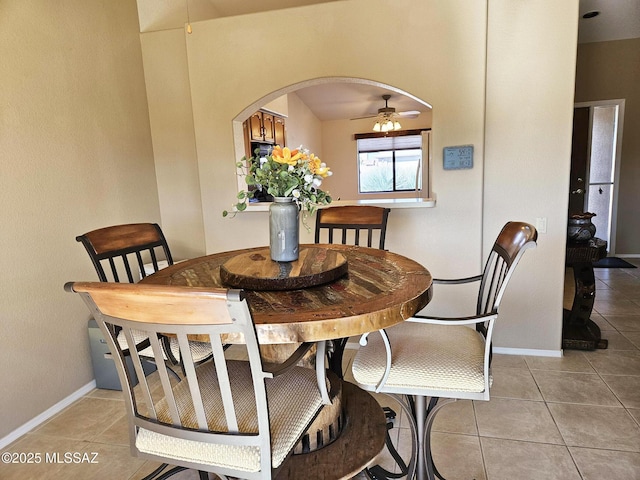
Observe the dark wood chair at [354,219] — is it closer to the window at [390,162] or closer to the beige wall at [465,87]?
the beige wall at [465,87]

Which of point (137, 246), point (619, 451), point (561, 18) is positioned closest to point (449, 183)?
point (561, 18)

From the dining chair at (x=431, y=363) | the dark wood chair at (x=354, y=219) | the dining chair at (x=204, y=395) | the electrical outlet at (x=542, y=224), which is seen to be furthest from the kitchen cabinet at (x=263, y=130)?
the dining chair at (x=204, y=395)

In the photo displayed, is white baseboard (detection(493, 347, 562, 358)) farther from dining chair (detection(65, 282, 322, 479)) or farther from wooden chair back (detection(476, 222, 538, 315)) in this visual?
dining chair (detection(65, 282, 322, 479))

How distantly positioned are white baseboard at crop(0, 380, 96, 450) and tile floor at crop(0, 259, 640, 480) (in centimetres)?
4

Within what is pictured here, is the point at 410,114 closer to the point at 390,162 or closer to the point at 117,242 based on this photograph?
the point at 390,162

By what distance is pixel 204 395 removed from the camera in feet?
4.07

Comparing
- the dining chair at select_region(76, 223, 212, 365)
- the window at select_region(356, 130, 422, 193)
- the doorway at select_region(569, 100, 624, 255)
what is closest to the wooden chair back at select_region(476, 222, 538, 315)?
the dining chair at select_region(76, 223, 212, 365)

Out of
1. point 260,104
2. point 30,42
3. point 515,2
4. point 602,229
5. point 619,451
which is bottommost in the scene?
point 619,451

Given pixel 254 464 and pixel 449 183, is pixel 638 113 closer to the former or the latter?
pixel 449 183

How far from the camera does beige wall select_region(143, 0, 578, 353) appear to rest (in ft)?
8.08

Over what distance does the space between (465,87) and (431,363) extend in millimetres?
1935

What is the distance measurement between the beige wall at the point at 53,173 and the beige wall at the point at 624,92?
5457 mm

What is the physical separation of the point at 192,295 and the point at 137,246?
133 cm

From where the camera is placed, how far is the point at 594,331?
289 cm
